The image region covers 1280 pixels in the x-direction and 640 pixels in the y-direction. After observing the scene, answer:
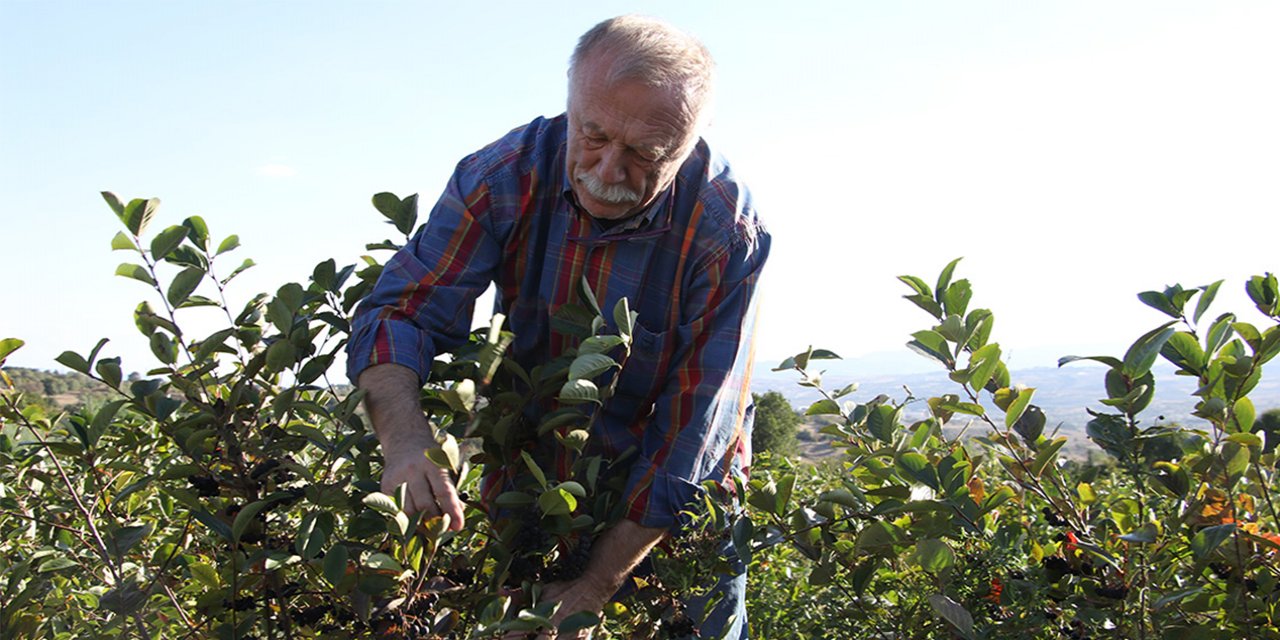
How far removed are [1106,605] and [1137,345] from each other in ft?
1.45

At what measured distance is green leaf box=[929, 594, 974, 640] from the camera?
172 centimetres

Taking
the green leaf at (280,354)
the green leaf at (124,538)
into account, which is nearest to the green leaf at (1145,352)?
the green leaf at (280,354)

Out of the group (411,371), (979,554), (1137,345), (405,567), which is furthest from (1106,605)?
(411,371)

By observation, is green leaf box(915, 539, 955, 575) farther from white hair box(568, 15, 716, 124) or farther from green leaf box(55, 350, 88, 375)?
green leaf box(55, 350, 88, 375)

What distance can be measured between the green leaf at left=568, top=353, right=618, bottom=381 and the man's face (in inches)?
20.0

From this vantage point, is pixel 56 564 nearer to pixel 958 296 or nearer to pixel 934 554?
pixel 934 554

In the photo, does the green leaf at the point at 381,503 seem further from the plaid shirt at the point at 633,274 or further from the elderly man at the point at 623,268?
the plaid shirt at the point at 633,274

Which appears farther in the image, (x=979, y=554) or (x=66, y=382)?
(x=66, y=382)

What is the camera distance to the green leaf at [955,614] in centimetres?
172

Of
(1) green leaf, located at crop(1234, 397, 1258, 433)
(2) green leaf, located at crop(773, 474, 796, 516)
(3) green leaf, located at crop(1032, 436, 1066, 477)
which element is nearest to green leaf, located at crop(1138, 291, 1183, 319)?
(1) green leaf, located at crop(1234, 397, 1258, 433)

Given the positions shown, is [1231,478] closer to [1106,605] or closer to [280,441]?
[1106,605]

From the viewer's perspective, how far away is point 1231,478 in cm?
173

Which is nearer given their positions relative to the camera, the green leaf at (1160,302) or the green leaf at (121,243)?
the green leaf at (1160,302)

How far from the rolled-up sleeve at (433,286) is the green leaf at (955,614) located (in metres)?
1.01
